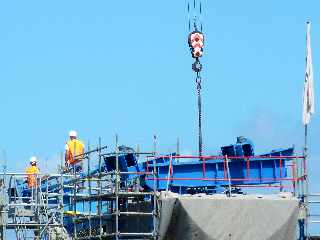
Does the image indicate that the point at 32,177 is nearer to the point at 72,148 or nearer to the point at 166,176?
the point at 72,148

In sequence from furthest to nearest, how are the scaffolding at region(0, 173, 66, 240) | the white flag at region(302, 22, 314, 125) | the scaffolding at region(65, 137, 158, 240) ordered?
1. the scaffolding at region(0, 173, 66, 240)
2. the white flag at region(302, 22, 314, 125)
3. the scaffolding at region(65, 137, 158, 240)

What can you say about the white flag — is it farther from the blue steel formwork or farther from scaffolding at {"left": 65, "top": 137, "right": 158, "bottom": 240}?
scaffolding at {"left": 65, "top": 137, "right": 158, "bottom": 240}

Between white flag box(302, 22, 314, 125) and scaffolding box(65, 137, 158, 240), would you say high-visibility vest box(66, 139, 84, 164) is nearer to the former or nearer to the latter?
scaffolding box(65, 137, 158, 240)

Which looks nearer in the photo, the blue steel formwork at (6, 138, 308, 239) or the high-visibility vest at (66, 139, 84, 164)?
the blue steel formwork at (6, 138, 308, 239)

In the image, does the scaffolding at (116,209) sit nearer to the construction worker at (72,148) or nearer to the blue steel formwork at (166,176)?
the blue steel formwork at (166,176)

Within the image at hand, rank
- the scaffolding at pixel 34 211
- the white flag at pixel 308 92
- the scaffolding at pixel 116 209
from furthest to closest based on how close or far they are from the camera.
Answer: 1. the scaffolding at pixel 34 211
2. the white flag at pixel 308 92
3. the scaffolding at pixel 116 209

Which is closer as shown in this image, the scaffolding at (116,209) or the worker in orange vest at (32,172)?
the scaffolding at (116,209)

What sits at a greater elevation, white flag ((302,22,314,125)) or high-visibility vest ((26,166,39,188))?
white flag ((302,22,314,125))

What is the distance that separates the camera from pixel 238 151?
34531 mm

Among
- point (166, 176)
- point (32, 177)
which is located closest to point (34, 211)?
point (32, 177)

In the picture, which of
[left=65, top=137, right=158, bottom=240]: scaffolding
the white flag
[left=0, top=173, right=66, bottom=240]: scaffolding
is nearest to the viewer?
[left=65, top=137, right=158, bottom=240]: scaffolding

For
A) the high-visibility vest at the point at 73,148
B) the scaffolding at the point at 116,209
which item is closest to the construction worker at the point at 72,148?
the high-visibility vest at the point at 73,148

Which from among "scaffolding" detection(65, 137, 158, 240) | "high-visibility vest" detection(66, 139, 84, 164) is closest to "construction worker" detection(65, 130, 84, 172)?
"high-visibility vest" detection(66, 139, 84, 164)

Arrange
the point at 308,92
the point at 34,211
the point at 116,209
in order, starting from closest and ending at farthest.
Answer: the point at 116,209 → the point at 308,92 → the point at 34,211
